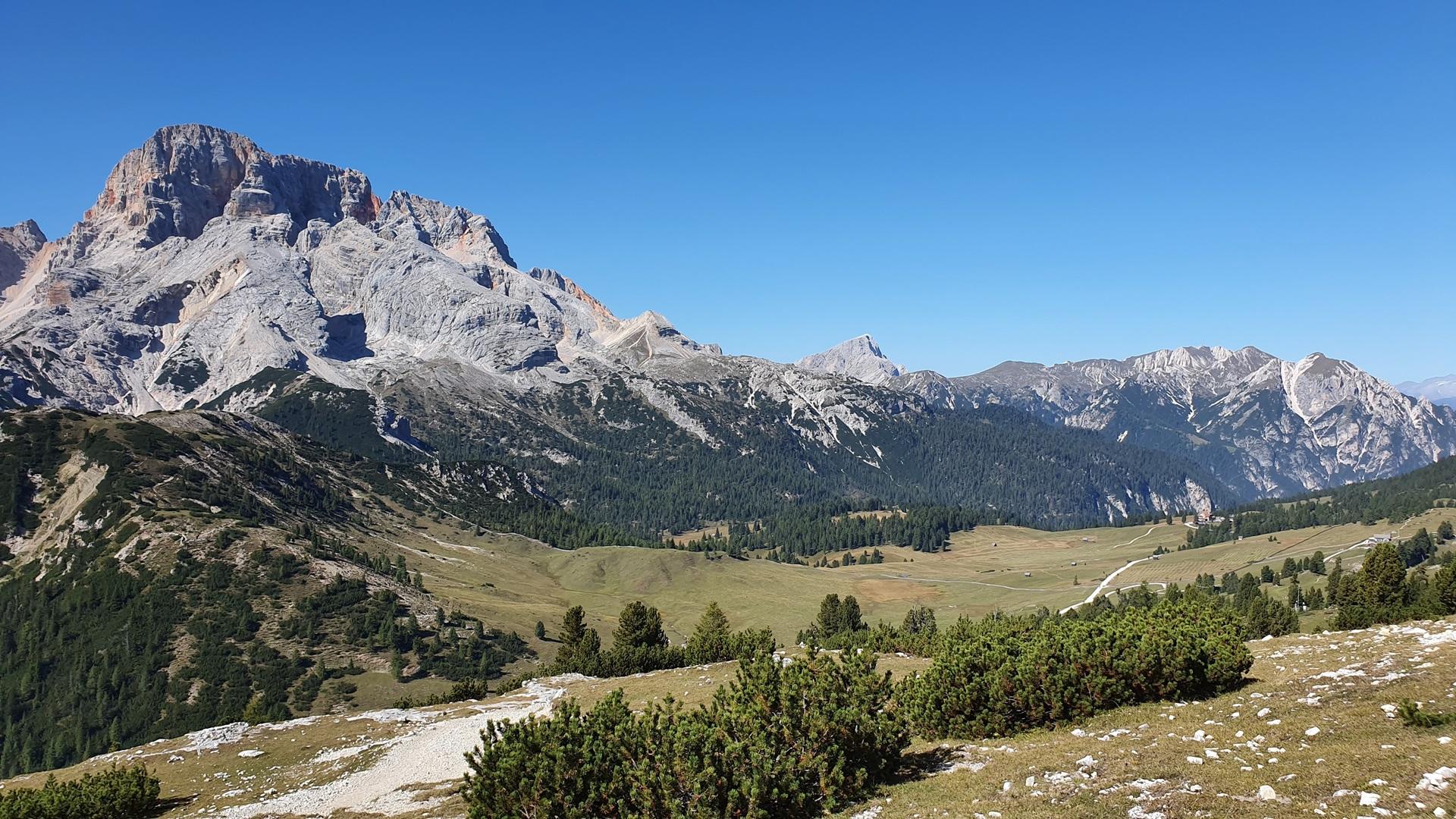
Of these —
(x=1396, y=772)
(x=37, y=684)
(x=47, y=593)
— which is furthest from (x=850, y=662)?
(x=47, y=593)

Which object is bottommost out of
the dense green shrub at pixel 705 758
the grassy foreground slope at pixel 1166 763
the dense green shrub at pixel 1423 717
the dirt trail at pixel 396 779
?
the dirt trail at pixel 396 779

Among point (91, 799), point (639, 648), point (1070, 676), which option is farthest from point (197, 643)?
point (1070, 676)

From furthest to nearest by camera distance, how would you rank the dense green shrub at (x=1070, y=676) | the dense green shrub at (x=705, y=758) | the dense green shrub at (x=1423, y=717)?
1. the dense green shrub at (x=1070, y=676)
2. the dense green shrub at (x=705, y=758)
3. the dense green shrub at (x=1423, y=717)

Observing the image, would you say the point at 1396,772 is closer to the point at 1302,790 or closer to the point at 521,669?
the point at 1302,790

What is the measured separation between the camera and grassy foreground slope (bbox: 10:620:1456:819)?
1997 cm

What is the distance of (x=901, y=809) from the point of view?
82.5ft

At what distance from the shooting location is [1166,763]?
947 inches

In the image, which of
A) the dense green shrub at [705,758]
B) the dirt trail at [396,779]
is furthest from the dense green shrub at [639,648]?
the dense green shrub at [705,758]

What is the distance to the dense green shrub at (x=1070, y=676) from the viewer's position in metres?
34.3

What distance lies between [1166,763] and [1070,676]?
1043 cm

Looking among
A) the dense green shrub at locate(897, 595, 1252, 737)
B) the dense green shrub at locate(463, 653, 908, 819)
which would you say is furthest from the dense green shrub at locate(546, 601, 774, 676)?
the dense green shrub at locate(463, 653, 908, 819)

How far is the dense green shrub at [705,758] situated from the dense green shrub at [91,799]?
99.0 feet

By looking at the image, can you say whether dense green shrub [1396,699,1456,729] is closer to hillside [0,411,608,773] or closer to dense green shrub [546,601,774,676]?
dense green shrub [546,601,774,676]

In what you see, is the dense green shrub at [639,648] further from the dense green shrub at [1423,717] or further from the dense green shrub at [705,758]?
the dense green shrub at [1423,717]
